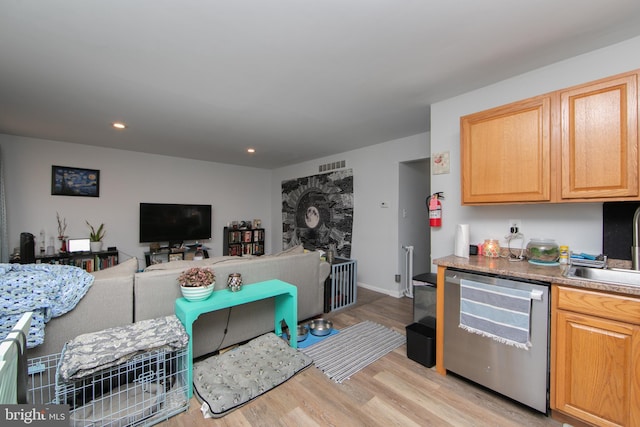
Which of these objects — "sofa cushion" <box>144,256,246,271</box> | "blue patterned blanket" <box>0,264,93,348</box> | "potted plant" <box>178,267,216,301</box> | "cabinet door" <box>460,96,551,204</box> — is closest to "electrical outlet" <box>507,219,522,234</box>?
"cabinet door" <box>460,96,551,204</box>

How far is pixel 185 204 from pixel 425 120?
4.59 metres

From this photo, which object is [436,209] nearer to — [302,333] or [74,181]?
[302,333]

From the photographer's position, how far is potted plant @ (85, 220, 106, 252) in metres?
4.07

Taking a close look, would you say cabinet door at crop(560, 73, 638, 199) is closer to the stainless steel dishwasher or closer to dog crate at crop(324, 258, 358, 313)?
the stainless steel dishwasher

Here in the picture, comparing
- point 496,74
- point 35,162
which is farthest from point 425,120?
point 35,162

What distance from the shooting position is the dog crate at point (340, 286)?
10.5 feet

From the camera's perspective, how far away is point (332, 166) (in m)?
4.82

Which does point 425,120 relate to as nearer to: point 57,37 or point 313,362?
point 313,362

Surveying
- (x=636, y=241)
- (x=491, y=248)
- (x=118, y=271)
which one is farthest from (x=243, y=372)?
(x=636, y=241)

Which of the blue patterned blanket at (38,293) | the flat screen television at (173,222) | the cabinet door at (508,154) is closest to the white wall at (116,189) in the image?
the flat screen television at (173,222)

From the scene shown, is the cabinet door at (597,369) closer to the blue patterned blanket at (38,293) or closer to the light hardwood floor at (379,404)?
the light hardwood floor at (379,404)

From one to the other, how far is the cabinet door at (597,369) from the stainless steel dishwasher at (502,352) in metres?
0.08

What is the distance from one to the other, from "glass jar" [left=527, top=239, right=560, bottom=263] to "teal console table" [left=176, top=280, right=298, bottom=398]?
6.32 ft

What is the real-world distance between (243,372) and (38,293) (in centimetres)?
135
